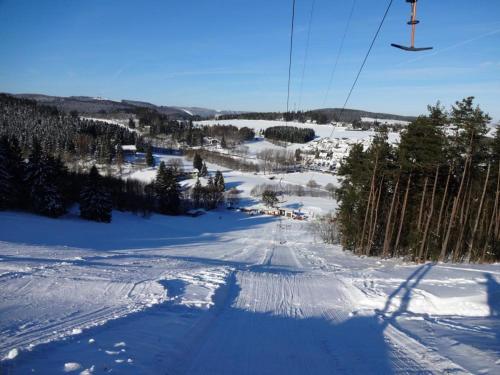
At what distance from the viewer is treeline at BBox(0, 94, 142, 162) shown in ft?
366

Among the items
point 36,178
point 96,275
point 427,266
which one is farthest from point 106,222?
point 427,266

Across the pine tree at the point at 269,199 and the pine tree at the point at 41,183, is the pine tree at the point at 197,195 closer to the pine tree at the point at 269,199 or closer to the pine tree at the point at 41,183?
the pine tree at the point at 269,199

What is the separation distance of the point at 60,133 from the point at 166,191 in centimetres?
7835

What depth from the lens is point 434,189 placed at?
22.7 m

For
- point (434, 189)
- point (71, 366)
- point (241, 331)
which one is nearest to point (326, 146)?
point (434, 189)

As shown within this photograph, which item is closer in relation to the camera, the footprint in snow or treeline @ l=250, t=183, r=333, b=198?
the footprint in snow

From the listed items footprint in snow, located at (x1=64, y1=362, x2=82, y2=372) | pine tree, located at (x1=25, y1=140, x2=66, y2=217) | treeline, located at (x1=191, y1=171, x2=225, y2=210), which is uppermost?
footprint in snow, located at (x1=64, y1=362, x2=82, y2=372)

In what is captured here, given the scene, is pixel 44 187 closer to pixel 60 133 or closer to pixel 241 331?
pixel 241 331

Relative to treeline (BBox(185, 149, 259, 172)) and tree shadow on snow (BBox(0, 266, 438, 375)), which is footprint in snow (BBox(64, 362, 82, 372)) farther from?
treeline (BBox(185, 149, 259, 172))

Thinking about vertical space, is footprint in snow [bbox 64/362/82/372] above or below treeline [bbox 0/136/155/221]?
above

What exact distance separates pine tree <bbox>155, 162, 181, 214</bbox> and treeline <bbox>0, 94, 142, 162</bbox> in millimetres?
49399

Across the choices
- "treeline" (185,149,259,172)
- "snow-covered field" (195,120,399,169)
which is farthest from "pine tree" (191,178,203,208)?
"snow-covered field" (195,120,399,169)

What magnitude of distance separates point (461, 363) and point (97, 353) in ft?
21.1

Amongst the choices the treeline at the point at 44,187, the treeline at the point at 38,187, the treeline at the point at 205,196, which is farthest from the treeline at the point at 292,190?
the treeline at the point at 38,187
